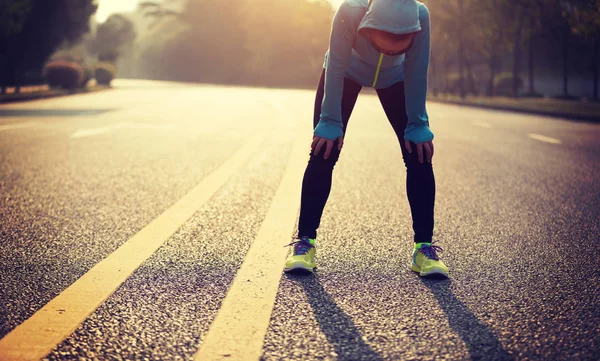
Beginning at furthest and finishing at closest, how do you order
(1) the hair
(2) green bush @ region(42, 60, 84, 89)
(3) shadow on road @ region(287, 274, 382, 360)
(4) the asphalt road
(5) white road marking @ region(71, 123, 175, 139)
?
(2) green bush @ region(42, 60, 84, 89) → (5) white road marking @ region(71, 123, 175, 139) → (1) the hair → (4) the asphalt road → (3) shadow on road @ region(287, 274, 382, 360)

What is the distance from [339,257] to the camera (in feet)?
12.1

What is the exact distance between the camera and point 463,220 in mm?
4840

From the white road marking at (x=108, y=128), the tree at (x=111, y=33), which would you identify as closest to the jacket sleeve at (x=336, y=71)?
the white road marking at (x=108, y=128)

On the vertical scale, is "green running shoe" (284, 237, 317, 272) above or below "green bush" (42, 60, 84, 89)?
below

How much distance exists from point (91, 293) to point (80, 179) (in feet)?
12.3

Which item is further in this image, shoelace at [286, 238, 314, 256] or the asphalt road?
shoelace at [286, 238, 314, 256]

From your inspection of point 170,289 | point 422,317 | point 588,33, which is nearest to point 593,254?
point 422,317

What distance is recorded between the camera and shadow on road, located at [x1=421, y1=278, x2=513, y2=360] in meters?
2.35

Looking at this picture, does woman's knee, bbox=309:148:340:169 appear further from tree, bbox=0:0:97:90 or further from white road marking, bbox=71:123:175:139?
tree, bbox=0:0:97:90

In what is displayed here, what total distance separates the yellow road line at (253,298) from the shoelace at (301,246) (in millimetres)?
120

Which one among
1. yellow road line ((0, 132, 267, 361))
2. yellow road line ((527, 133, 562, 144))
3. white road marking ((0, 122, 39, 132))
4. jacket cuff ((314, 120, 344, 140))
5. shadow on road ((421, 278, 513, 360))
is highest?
jacket cuff ((314, 120, 344, 140))

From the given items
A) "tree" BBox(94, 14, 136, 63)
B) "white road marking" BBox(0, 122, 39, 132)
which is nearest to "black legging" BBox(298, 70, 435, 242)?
"white road marking" BBox(0, 122, 39, 132)

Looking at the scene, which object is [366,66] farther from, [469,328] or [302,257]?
[469,328]

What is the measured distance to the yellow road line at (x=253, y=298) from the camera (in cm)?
235
